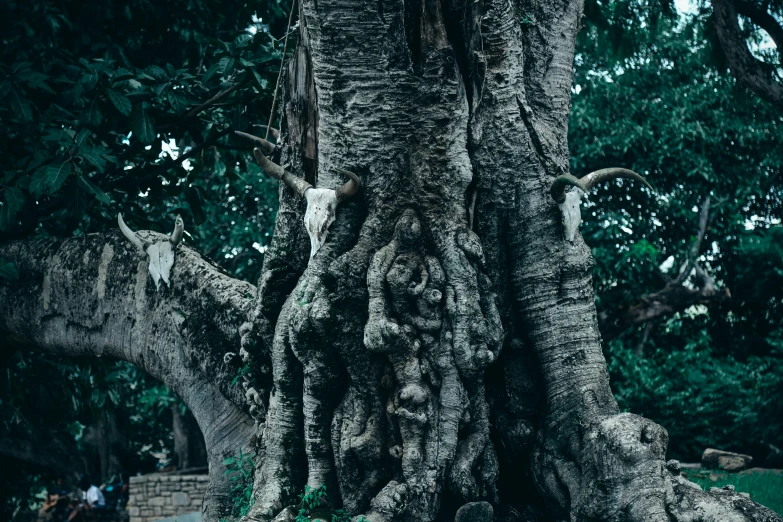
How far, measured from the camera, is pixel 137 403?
1719 cm

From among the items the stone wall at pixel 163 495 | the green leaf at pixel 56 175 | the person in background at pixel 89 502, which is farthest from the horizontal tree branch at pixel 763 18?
the person in background at pixel 89 502

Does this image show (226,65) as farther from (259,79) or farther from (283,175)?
(283,175)

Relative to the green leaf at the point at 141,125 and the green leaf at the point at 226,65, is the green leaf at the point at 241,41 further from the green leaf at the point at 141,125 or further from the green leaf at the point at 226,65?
the green leaf at the point at 141,125

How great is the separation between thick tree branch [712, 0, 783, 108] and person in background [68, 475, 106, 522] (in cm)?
1235

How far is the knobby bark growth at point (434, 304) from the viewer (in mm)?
4125

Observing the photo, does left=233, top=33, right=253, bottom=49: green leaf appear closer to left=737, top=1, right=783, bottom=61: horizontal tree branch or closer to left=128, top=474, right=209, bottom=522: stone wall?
left=737, top=1, right=783, bottom=61: horizontal tree branch

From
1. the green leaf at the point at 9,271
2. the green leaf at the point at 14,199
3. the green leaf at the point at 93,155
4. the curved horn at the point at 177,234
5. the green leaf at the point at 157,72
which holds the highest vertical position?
the green leaf at the point at 157,72

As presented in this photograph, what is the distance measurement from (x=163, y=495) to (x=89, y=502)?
2003 millimetres

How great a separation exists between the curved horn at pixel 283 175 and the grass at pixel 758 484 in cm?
303

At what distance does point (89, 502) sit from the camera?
16.0 metres

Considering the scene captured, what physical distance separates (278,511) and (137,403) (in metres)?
13.7

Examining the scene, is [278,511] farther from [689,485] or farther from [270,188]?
[270,188]

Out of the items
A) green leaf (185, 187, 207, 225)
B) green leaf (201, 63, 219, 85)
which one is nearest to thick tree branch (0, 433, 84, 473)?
green leaf (185, 187, 207, 225)

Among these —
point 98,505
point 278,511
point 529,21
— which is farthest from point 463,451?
point 98,505
